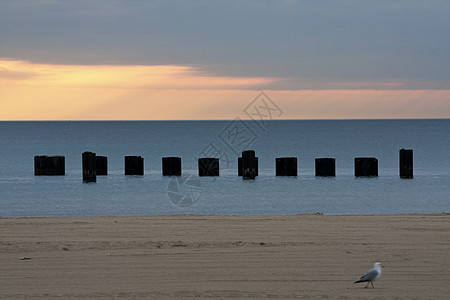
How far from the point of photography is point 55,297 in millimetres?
9242

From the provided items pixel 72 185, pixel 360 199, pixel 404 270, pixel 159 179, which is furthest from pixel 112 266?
pixel 159 179

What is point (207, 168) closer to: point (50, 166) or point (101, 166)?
point (101, 166)

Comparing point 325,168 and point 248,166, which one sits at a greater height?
point 248,166

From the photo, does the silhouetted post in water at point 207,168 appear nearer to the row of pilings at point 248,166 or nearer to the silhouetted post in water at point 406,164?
the row of pilings at point 248,166

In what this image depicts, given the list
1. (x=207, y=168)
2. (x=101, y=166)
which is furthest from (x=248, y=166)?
(x=101, y=166)

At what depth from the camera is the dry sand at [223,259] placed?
9656 mm

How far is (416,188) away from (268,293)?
30171 mm

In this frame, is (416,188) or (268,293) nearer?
(268,293)

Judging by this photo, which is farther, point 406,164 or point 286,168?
point 286,168

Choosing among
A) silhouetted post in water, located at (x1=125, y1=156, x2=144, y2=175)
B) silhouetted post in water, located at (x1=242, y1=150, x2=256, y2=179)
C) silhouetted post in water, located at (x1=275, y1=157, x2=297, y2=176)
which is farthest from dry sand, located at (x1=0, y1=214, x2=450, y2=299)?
silhouetted post in water, located at (x1=125, y1=156, x2=144, y2=175)

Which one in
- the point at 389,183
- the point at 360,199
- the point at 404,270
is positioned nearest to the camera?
the point at 404,270

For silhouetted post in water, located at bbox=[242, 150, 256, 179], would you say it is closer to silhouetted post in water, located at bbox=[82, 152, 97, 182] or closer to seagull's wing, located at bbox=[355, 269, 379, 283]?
silhouetted post in water, located at bbox=[82, 152, 97, 182]

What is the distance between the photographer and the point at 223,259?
11750mm

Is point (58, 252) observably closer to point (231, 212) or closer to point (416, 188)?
point (231, 212)
